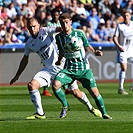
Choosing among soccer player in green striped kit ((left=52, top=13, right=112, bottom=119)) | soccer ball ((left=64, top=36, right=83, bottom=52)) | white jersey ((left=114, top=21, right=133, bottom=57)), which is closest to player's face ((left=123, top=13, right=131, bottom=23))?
white jersey ((left=114, top=21, right=133, bottom=57))

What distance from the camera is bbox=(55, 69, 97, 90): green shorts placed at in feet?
38.0

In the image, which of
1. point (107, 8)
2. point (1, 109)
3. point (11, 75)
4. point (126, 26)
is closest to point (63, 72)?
point (1, 109)

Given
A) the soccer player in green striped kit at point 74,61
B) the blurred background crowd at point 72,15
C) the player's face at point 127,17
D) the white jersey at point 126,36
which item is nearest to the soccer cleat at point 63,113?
the soccer player in green striped kit at point 74,61

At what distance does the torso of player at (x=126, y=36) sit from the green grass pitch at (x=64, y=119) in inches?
54.1

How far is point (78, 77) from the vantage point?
1162 centimetres

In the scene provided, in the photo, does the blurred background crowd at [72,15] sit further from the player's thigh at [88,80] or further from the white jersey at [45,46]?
the player's thigh at [88,80]

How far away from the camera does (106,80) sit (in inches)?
965

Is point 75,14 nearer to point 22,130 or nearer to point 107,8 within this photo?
point 107,8

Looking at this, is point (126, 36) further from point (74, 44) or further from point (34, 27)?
point (74, 44)

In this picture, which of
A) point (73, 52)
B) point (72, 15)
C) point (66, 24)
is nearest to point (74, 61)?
point (73, 52)

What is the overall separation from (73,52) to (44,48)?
127 cm

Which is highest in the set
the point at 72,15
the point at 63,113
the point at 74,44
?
the point at 74,44

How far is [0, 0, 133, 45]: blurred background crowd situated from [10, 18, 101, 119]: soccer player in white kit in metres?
10.8

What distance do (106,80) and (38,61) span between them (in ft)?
8.78
